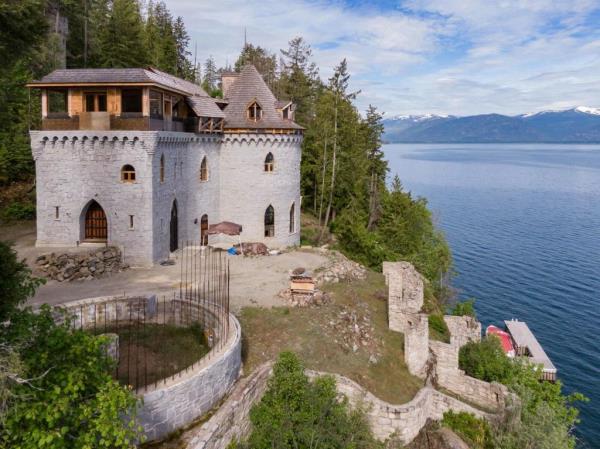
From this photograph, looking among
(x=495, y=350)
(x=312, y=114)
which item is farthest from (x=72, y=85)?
(x=312, y=114)

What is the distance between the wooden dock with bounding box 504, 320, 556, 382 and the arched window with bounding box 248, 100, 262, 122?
24815 mm

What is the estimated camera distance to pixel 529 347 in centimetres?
3562

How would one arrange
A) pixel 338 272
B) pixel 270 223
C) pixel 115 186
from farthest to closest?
pixel 270 223 → pixel 338 272 → pixel 115 186

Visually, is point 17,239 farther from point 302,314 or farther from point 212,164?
point 302,314

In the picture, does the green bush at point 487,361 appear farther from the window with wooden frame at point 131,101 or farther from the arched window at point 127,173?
the window with wooden frame at point 131,101

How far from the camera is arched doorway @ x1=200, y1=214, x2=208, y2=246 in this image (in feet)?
110

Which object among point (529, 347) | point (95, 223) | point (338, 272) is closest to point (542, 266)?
point (529, 347)

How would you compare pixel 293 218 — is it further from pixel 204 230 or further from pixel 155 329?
pixel 155 329

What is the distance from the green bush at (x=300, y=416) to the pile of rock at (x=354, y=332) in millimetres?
4326

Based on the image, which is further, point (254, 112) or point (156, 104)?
point (254, 112)

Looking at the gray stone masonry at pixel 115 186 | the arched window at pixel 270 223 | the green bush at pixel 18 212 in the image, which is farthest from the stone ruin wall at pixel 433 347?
the green bush at pixel 18 212

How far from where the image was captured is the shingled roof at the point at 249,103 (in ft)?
111

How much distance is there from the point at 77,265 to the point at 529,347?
3085 centimetres

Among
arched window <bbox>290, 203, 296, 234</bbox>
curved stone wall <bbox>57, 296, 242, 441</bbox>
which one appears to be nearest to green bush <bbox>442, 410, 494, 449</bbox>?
curved stone wall <bbox>57, 296, 242, 441</bbox>
